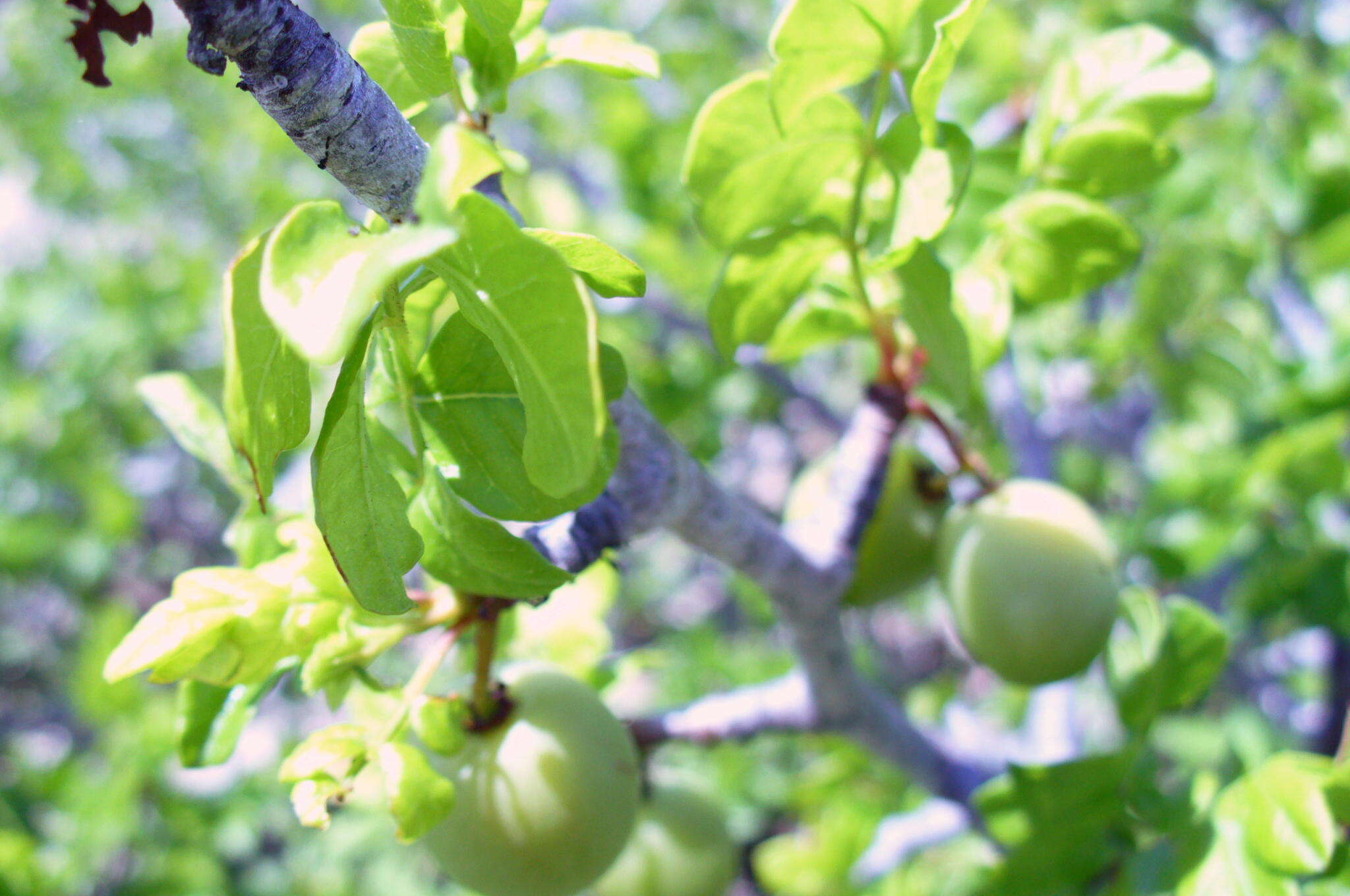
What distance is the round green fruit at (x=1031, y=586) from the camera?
71 centimetres

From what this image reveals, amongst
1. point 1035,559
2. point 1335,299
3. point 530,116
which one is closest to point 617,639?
point 530,116

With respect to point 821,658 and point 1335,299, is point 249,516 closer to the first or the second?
point 821,658

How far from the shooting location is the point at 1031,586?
Answer: 0.72 m

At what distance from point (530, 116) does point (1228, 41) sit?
1.44 m

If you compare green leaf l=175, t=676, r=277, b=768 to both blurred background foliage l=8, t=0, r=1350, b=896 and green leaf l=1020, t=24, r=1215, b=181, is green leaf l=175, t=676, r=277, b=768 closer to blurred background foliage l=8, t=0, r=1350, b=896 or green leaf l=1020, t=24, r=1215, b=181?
blurred background foliage l=8, t=0, r=1350, b=896

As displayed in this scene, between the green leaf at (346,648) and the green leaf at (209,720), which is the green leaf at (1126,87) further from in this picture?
the green leaf at (209,720)

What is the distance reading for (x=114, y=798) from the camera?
1425 millimetres

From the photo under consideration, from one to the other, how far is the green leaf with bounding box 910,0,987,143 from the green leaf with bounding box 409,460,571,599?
29 cm

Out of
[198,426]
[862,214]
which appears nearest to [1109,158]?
[862,214]

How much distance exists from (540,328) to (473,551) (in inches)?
6.9

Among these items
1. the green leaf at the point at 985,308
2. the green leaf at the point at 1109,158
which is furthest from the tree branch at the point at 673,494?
the green leaf at the point at 1109,158

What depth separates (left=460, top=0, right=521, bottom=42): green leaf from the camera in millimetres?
428

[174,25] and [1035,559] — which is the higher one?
[1035,559]

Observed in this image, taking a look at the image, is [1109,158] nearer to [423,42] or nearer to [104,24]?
[423,42]
